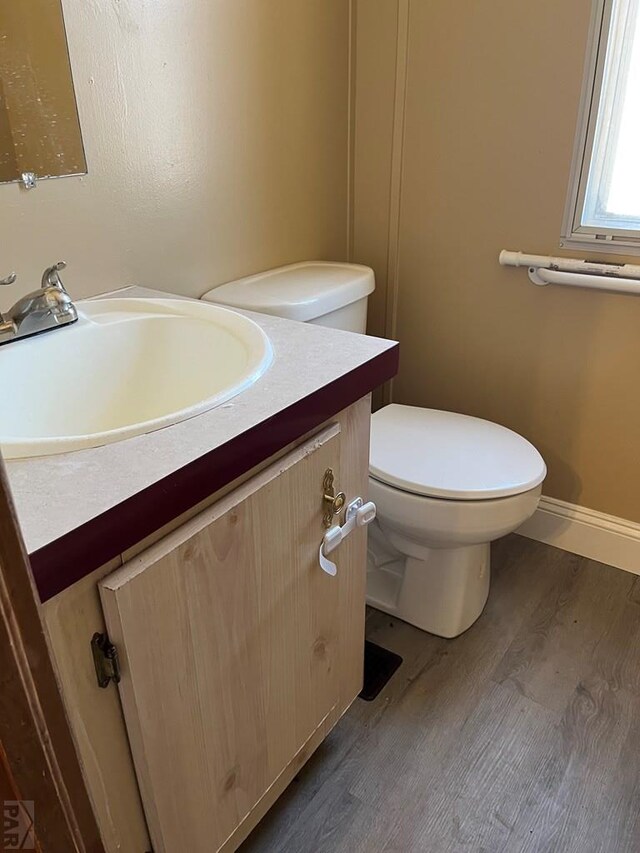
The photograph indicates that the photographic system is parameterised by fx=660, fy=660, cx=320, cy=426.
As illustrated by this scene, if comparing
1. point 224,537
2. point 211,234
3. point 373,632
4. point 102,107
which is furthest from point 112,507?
point 373,632

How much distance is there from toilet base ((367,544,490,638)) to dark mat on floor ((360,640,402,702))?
0.39ft

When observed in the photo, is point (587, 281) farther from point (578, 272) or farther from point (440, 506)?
point (440, 506)

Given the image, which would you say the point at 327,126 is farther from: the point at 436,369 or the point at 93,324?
the point at 93,324

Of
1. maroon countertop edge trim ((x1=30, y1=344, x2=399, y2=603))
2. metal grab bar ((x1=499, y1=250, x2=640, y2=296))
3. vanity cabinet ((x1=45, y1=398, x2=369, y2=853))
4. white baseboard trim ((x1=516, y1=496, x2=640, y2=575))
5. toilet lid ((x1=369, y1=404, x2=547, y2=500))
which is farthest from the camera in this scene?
white baseboard trim ((x1=516, y1=496, x2=640, y2=575))

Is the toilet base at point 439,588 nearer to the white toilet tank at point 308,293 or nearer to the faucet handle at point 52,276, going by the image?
the white toilet tank at point 308,293

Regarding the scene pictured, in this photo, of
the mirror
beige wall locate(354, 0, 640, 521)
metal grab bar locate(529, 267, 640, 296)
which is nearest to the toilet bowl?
beige wall locate(354, 0, 640, 521)

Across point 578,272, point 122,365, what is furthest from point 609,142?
point 122,365

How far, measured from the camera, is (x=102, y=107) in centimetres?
115

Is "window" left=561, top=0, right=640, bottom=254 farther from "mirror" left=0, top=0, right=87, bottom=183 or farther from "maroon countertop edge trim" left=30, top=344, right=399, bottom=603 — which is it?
"mirror" left=0, top=0, right=87, bottom=183

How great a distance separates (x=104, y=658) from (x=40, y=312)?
57cm

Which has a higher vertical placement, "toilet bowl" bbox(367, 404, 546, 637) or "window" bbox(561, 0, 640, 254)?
"window" bbox(561, 0, 640, 254)

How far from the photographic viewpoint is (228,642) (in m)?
0.85

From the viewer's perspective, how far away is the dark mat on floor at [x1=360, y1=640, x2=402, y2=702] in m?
1.43

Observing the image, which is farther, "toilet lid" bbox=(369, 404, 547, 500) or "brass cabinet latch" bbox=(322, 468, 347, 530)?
"toilet lid" bbox=(369, 404, 547, 500)
